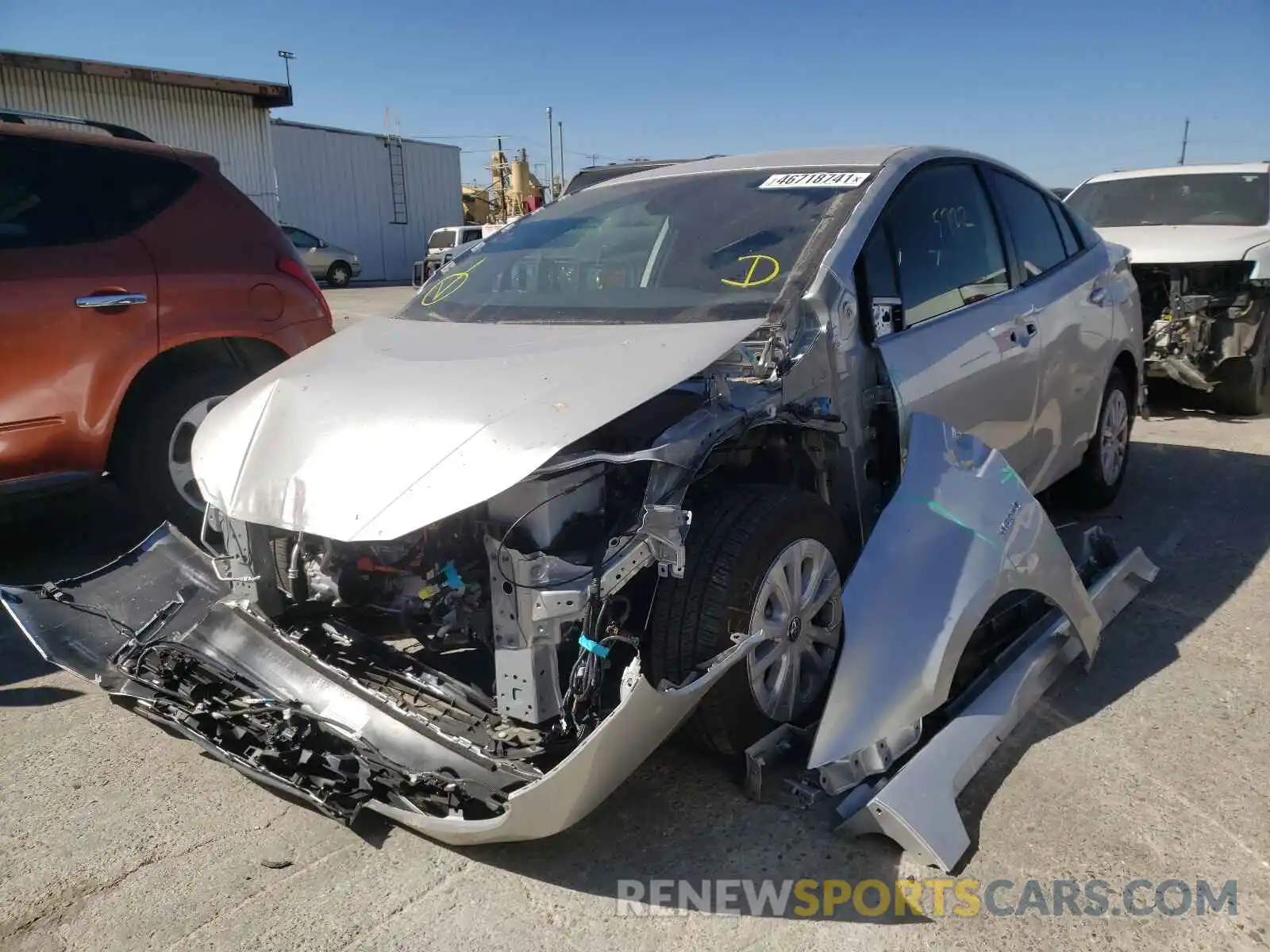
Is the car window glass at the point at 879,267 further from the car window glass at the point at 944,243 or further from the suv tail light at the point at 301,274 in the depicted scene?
the suv tail light at the point at 301,274

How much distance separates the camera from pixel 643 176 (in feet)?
13.2

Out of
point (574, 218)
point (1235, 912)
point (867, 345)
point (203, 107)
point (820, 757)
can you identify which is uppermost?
point (203, 107)

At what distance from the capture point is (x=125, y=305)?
14.2 ft

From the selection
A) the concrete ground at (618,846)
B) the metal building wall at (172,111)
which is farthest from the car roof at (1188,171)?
the metal building wall at (172,111)

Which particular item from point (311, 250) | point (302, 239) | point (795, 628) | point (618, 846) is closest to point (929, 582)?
point (795, 628)

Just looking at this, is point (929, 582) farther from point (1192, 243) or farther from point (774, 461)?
point (1192, 243)

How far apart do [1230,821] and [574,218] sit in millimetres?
2998

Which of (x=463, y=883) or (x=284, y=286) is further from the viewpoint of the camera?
(x=284, y=286)

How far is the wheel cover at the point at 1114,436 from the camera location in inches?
193

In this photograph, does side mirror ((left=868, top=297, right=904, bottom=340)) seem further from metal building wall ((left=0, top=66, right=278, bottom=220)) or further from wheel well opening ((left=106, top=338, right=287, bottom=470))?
metal building wall ((left=0, top=66, right=278, bottom=220))

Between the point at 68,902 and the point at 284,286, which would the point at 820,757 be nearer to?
the point at 68,902

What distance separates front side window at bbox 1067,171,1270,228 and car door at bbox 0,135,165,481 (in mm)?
7208

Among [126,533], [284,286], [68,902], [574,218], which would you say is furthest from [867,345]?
[126,533]

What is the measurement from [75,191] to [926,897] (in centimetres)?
456
